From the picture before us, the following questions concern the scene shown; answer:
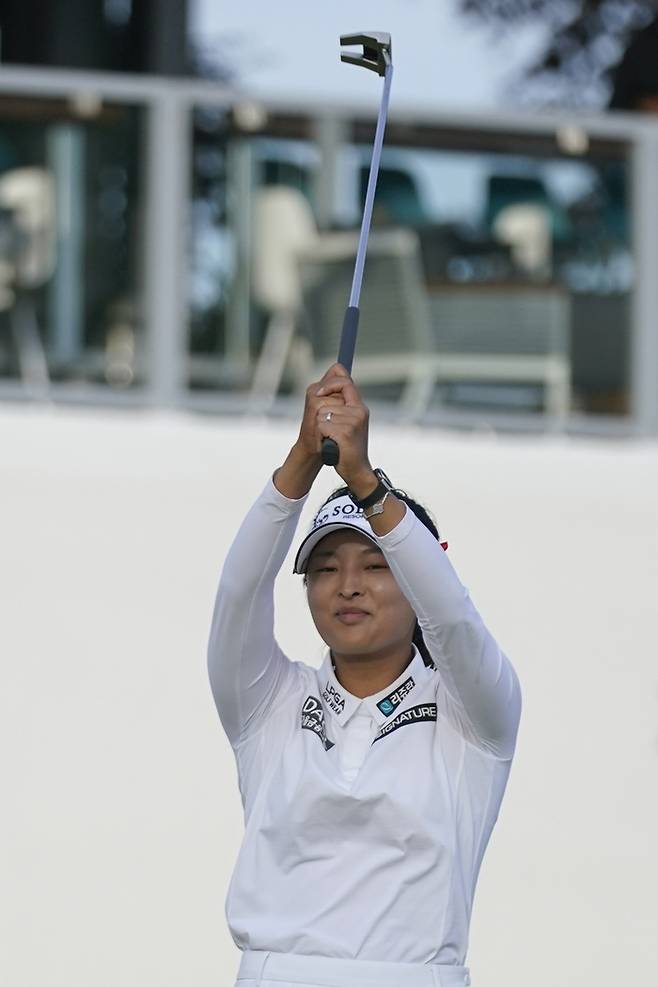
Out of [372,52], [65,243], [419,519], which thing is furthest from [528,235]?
[419,519]

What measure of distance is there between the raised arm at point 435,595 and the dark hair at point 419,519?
0.13 meters

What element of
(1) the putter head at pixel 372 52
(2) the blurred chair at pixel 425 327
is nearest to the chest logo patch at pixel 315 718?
(1) the putter head at pixel 372 52

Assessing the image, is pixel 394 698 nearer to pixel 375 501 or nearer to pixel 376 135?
pixel 375 501

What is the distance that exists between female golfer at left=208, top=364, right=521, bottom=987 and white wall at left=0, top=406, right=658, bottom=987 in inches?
92.1

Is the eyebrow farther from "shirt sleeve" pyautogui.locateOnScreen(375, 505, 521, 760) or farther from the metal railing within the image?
the metal railing

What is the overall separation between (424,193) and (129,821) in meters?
1.81

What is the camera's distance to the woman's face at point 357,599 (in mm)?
2916

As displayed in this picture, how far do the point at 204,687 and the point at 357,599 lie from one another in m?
2.55

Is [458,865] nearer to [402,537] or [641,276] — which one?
[402,537]

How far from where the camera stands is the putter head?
3055 millimetres

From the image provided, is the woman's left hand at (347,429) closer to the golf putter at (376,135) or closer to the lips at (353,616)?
the golf putter at (376,135)

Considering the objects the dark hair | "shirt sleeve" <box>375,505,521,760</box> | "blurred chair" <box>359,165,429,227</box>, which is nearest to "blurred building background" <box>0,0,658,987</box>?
"blurred chair" <box>359,165,429,227</box>

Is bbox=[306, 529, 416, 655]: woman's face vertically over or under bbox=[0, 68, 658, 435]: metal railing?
under

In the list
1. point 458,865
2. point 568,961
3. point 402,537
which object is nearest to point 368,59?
point 402,537
